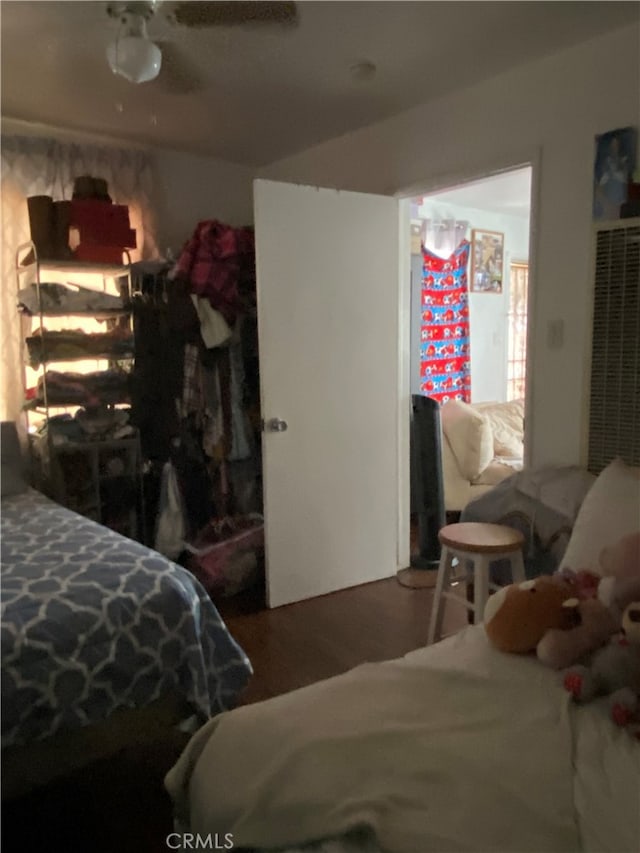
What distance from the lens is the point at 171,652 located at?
6.16 ft

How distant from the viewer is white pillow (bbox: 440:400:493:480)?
4.10 m

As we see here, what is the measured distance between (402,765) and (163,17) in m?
2.21

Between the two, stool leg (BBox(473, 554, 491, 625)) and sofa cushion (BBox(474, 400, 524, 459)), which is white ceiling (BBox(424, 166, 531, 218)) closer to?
sofa cushion (BBox(474, 400, 524, 459))

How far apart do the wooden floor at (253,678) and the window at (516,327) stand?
3096mm

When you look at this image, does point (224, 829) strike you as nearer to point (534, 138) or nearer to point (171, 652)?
point (171, 652)

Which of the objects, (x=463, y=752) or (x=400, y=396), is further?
(x=400, y=396)

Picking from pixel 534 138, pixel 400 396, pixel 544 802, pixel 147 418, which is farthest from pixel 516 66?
pixel 544 802

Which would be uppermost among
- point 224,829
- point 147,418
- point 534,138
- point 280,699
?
point 534,138

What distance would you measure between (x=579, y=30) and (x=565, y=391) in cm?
127

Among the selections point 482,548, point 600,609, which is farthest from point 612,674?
point 482,548

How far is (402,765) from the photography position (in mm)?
1182

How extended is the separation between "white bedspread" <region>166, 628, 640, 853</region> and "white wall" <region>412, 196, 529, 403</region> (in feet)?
13.8

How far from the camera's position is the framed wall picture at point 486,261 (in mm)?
5359

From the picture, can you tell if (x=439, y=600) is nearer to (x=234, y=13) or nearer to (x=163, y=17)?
(x=234, y=13)
